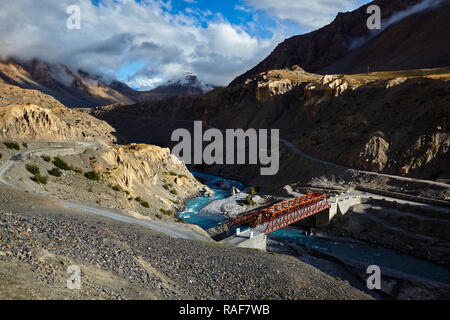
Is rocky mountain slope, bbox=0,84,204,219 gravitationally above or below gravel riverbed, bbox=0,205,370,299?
above

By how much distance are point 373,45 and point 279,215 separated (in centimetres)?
13559

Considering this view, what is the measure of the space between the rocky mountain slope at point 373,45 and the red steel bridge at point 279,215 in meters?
79.9

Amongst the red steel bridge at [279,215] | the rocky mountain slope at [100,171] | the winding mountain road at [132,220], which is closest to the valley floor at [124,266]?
the winding mountain road at [132,220]

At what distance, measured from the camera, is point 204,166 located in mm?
78438

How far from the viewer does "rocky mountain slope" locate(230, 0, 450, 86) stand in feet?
357

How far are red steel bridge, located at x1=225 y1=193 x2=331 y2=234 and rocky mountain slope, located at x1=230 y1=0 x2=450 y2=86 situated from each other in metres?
79.9

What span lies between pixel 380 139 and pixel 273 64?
15100cm

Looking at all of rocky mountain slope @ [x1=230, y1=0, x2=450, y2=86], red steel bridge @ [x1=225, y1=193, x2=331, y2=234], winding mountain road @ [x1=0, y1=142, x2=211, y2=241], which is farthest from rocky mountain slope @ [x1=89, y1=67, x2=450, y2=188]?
rocky mountain slope @ [x1=230, y1=0, x2=450, y2=86]

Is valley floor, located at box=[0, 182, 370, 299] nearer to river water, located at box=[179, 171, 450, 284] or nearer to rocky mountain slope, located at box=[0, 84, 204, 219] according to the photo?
rocky mountain slope, located at box=[0, 84, 204, 219]

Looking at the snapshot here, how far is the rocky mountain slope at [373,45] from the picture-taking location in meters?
109

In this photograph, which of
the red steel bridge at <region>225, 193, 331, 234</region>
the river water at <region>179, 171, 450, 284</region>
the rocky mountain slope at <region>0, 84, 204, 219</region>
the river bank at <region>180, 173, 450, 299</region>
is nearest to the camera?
the river bank at <region>180, 173, 450, 299</region>
